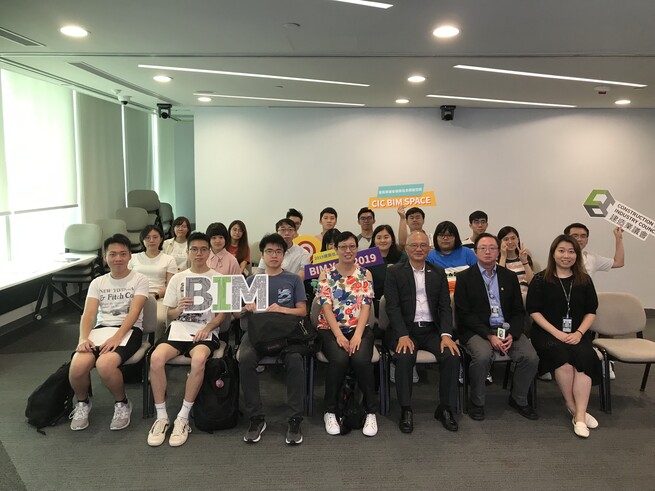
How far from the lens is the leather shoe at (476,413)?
11.1ft

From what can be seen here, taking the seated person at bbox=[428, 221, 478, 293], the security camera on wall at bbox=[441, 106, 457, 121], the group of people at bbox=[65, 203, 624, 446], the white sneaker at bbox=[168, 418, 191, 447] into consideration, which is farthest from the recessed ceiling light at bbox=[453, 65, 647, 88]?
the white sneaker at bbox=[168, 418, 191, 447]

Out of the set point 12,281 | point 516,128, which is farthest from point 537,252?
point 12,281

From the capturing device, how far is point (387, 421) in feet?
11.0

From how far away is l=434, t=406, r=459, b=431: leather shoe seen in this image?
10.6 ft

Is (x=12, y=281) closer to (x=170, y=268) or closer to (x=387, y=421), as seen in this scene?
(x=170, y=268)

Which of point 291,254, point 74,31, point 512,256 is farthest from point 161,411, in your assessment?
point 512,256

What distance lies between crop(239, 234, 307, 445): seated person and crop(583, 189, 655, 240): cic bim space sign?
2969 mm

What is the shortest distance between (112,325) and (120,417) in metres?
0.65

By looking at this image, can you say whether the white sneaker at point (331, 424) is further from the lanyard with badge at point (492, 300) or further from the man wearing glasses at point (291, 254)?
the man wearing glasses at point (291, 254)

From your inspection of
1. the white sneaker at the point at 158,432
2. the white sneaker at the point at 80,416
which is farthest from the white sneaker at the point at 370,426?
the white sneaker at the point at 80,416

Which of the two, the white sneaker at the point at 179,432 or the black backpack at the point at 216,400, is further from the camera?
the black backpack at the point at 216,400

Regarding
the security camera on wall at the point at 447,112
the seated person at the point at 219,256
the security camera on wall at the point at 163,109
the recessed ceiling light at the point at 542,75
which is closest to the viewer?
→ the recessed ceiling light at the point at 542,75

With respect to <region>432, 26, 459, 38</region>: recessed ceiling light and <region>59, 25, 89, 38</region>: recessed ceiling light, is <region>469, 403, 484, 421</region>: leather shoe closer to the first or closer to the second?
<region>432, 26, 459, 38</region>: recessed ceiling light

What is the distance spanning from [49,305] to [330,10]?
17.0ft
